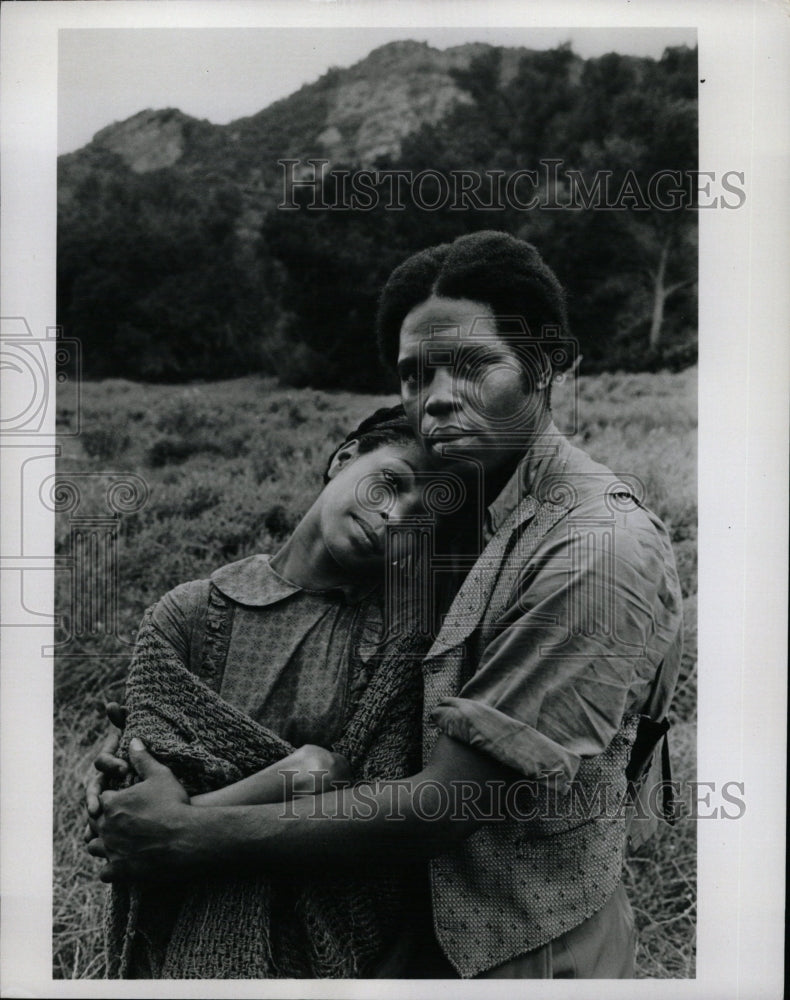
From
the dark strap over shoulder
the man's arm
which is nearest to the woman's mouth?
the man's arm

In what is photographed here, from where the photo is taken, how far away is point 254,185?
283 cm

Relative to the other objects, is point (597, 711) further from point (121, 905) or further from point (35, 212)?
point (35, 212)

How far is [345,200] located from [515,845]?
5.45 feet

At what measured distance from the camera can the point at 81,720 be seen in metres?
2.80

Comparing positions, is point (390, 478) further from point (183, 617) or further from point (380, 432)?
point (183, 617)

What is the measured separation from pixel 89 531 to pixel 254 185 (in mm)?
996

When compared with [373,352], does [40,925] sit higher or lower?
lower

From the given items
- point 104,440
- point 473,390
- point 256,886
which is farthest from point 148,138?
point 256,886

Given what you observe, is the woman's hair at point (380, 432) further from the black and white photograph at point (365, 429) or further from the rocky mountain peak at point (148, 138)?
the rocky mountain peak at point (148, 138)

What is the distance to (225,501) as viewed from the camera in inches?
111

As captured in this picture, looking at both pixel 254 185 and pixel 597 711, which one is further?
pixel 254 185

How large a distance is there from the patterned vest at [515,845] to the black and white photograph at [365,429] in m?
0.02

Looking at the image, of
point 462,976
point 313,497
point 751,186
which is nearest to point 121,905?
point 462,976

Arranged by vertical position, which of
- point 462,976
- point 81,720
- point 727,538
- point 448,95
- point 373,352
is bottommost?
point 462,976
